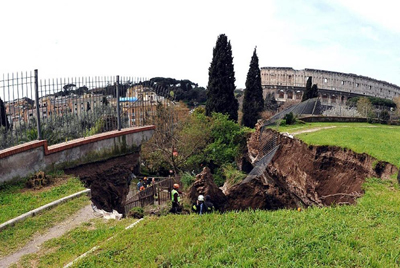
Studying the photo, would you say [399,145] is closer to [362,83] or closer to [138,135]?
[138,135]

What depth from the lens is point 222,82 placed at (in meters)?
29.2

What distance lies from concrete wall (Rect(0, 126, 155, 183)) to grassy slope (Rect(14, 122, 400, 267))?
8.93 ft

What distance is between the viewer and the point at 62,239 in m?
5.27

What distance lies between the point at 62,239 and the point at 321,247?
427cm

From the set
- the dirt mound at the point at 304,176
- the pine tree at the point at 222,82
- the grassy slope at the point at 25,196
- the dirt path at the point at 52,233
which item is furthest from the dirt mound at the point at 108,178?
the pine tree at the point at 222,82

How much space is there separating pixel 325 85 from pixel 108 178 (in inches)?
2209

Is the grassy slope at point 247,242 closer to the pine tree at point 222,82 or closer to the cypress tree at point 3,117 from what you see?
the cypress tree at point 3,117

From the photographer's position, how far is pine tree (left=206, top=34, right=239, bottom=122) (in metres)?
29.2

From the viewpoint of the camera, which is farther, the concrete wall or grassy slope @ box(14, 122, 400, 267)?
the concrete wall

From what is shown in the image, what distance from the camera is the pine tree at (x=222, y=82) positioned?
95.7 ft

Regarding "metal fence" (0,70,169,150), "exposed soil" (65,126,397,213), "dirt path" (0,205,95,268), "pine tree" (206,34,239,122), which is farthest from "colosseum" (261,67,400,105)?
"dirt path" (0,205,95,268)

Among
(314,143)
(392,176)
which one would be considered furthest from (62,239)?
(314,143)

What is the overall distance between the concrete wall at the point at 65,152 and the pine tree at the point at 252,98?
24.7m

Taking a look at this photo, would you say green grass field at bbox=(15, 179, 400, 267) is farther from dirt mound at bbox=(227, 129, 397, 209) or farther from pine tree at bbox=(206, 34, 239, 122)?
pine tree at bbox=(206, 34, 239, 122)
